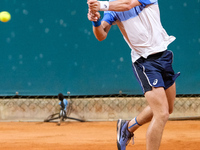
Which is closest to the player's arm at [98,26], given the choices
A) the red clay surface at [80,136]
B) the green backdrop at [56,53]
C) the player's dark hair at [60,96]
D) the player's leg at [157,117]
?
the player's leg at [157,117]

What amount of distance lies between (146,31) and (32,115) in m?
3.76

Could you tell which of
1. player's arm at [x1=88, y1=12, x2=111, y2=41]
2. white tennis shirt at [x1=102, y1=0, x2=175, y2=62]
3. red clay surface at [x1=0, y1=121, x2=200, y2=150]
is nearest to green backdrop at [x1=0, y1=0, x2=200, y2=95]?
red clay surface at [x1=0, y1=121, x2=200, y2=150]

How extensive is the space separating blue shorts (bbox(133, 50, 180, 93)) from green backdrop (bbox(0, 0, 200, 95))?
312 cm

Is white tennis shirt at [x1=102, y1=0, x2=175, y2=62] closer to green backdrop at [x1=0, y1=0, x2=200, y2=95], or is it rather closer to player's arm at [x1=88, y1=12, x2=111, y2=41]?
player's arm at [x1=88, y1=12, x2=111, y2=41]

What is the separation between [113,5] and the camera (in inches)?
111

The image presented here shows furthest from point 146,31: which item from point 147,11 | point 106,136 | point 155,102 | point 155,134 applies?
point 106,136

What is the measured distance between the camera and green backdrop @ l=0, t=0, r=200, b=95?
6242 millimetres

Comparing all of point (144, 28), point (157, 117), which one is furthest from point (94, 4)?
point (157, 117)

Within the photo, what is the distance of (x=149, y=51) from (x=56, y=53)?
343 cm

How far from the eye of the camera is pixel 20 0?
20.4 feet

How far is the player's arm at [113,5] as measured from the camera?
9.03 ft

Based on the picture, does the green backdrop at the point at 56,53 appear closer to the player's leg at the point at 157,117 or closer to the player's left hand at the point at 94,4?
the player's leg at the point at 157,117

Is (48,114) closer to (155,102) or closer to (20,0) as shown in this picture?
(20,0)

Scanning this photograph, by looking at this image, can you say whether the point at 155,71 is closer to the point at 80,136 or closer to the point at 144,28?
the point at 144,28
